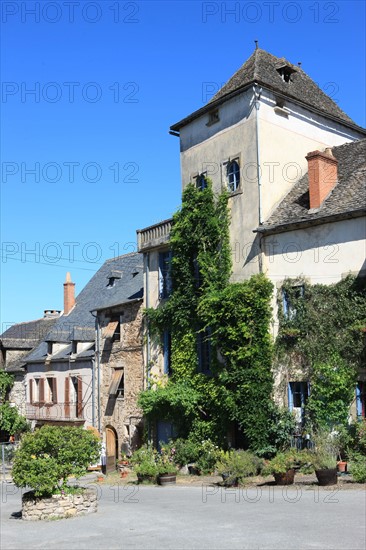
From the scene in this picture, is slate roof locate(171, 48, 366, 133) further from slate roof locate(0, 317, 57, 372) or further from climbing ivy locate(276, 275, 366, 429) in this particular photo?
slate roof locate(0, 317, 57, 372)

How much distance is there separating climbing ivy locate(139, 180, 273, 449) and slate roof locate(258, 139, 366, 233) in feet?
7.45

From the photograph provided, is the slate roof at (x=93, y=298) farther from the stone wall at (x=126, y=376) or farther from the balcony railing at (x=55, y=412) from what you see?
the balcony railing at (x=55, y=412)

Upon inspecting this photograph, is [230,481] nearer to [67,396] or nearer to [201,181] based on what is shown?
[201,181]

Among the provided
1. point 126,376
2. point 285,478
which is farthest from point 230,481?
point 126,376

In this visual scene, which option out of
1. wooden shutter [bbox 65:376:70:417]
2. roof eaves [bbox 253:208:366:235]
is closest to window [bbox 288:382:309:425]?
roof eaves [bbox 253:208:366:235]

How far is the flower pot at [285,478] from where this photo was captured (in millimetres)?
18625

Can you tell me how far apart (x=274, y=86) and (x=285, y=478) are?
15.0 meters

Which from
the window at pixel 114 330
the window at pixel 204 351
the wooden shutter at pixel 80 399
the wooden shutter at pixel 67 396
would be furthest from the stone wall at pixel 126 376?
the window at pixel 204 351

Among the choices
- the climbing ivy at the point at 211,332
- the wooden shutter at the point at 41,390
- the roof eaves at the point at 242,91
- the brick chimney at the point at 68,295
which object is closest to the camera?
the climbing ivy at the point at 211,332

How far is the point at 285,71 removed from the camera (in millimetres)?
27844

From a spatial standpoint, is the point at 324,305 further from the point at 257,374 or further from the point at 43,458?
the point at 43,458

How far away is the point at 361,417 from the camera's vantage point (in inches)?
821

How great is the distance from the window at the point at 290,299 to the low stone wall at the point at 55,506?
10.2 m

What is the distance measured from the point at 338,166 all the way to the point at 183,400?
10.7m
